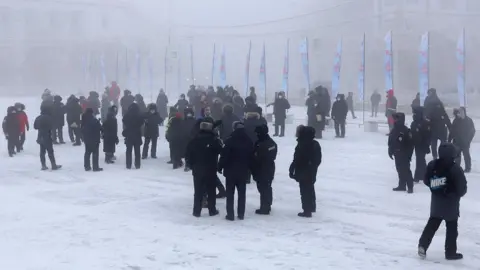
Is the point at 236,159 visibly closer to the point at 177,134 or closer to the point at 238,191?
the point at 238,191

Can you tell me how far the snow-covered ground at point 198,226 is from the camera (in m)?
7.86

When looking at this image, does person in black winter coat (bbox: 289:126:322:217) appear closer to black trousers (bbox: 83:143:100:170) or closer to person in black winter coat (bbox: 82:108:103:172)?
person in black winter coat (bbox: 82:108:103:172)

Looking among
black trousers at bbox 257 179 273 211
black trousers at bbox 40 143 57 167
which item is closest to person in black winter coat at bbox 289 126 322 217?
black trousers at bbox 257 179 273 211

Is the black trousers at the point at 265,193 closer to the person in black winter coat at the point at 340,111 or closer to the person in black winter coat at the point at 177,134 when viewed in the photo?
the person in black winter coat at the point at 177,134

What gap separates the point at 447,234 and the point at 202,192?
4.15 metres

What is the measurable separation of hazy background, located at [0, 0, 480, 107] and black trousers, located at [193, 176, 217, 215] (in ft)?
113

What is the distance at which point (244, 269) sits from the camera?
745 centimetres

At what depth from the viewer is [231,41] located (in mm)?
89125

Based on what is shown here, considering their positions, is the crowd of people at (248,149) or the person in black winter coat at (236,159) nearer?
the crowd of people at (248,149)

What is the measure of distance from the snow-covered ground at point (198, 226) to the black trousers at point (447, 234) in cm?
21

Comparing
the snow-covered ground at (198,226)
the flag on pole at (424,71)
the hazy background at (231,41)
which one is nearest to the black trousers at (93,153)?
the snow-covered ground at (198,226)

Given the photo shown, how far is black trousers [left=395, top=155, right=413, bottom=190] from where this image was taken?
12.1 metres

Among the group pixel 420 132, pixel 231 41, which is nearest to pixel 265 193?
pixel 420 132

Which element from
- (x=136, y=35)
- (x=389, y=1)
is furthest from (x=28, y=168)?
(x=136, y=35)
